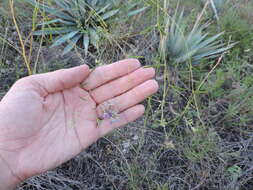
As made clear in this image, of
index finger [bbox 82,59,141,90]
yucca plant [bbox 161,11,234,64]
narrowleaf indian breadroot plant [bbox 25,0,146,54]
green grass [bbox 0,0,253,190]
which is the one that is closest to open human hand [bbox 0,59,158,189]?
index finger [bbox 82,59,141,90]

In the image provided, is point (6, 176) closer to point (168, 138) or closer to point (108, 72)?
point (108, 72)

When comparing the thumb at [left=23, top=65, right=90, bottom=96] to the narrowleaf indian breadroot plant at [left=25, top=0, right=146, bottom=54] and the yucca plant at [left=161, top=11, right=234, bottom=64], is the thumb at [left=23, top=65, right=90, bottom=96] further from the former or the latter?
the yucca plant at [left=161, top=11, right=234, bottom=64]

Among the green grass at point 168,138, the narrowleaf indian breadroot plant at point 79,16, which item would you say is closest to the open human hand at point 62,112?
the green grass at point 168,138

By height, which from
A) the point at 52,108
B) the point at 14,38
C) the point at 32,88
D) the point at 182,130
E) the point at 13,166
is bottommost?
the point at 182,130

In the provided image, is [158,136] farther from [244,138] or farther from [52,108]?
[52,108]

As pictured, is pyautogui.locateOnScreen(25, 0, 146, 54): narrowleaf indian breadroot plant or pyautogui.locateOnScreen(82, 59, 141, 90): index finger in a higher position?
pyautogui.locateOnScreen(25, 0, 146, 54): narrowleaf indian breadroot plant

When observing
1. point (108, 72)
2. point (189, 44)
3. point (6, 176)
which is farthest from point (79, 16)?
point (6, 176)

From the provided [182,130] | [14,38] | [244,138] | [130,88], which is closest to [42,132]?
[130,88]
